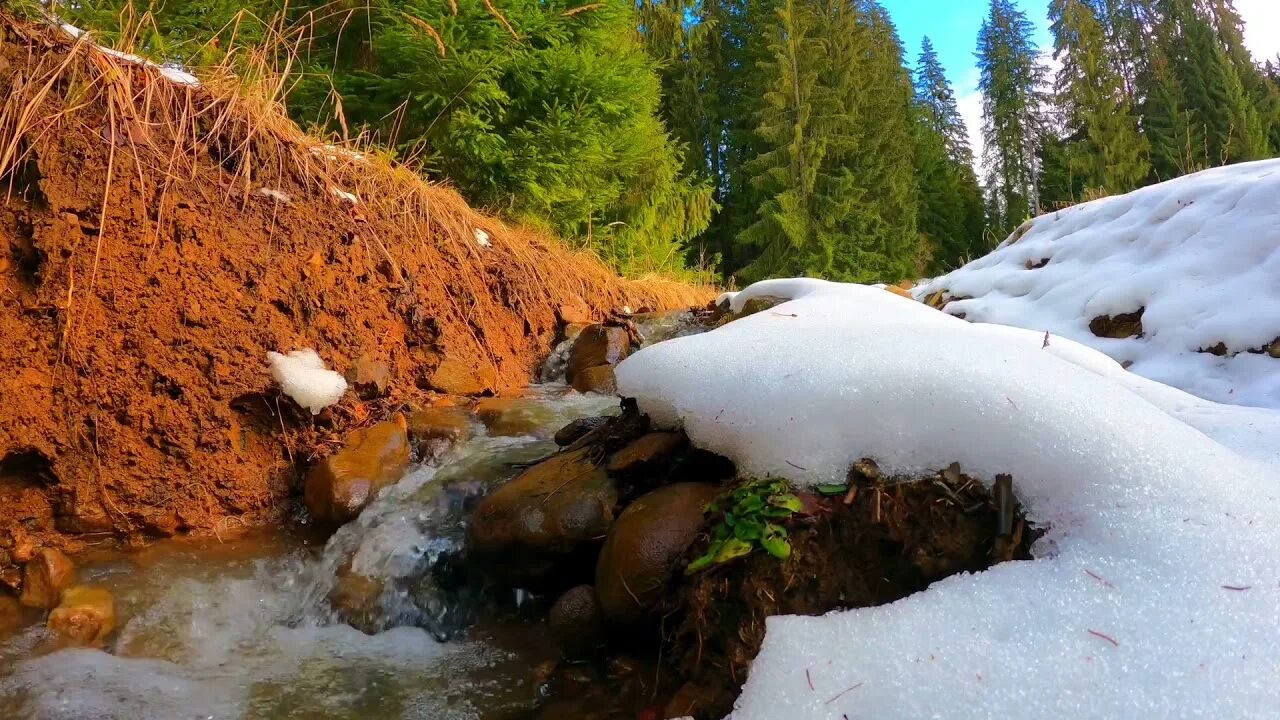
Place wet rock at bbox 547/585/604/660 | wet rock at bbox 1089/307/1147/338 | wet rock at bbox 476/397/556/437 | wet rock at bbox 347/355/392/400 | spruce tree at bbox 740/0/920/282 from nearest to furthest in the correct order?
wet rock at bbox 547/585/604/660 < wet rock at bbox 347/355/392/400 < wet rock at bbox 476/397/556/437 < wet rock at bbox 1089/307/1147/338 < spruce tree at bbox 740/0/920/282

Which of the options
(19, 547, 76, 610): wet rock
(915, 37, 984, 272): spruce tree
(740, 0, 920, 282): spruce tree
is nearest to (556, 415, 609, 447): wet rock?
(19, 547, 76, 610): wet rock

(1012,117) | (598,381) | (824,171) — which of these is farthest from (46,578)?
(1012,117)

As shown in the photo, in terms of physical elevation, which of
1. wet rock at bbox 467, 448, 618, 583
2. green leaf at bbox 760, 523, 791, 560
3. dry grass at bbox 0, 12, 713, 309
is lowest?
wet rock at bbox 467, 448, 618, 583

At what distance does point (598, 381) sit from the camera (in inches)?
158

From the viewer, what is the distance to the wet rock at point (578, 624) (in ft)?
5.99

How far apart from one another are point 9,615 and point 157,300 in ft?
3.89

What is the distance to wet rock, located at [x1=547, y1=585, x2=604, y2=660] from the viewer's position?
1.83m

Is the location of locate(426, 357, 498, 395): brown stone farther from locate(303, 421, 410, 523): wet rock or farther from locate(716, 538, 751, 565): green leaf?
locate(716, 538, 751, 565): green leaf

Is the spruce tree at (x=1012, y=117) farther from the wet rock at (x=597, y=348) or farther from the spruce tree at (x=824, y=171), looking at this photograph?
the wet rock at (x=597, y=348)

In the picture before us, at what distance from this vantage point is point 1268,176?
4117 mm

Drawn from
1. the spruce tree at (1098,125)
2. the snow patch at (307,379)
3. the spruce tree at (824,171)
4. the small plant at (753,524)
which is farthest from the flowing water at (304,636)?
the spruce tree at (1098,125)

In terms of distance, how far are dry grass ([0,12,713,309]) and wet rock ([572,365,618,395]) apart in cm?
93

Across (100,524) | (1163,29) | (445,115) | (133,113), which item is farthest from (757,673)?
(1163,29)

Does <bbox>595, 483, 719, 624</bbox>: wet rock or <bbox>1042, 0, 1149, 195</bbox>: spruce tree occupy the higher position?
<bbox>1042, 0, 1149, 195</bbox>: spruce tree
